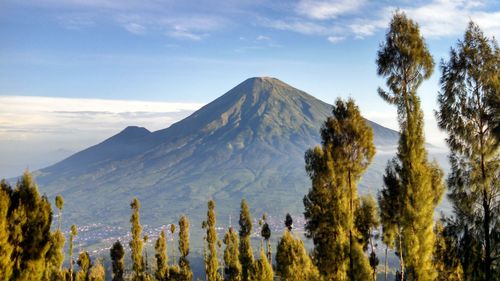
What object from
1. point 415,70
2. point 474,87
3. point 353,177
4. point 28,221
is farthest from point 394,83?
point 28,221

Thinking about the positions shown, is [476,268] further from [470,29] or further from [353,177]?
[470,29]

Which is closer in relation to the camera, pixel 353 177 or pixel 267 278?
pixel 353 177

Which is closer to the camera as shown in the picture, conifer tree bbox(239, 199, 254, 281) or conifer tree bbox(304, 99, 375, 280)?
conifer tree bbox(304, 99, 375, 280)

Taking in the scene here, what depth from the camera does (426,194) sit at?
21516mm

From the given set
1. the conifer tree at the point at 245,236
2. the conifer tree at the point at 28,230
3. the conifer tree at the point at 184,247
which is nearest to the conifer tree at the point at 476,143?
the conifer tree at the point at 28,230

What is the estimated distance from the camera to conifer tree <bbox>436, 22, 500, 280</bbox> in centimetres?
2059

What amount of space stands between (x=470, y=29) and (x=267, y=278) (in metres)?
35.0

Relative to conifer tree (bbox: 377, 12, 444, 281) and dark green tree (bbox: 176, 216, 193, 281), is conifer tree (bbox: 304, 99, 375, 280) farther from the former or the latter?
dark green tree (bbox: 176, 216, 193, 281)

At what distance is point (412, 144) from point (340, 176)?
8039 millimetres

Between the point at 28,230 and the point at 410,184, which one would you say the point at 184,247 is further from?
the point at 410,184

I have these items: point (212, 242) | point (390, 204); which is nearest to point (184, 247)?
point (212, 242)

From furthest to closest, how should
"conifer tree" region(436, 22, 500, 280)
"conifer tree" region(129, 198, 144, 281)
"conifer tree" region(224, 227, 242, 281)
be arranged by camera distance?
"conifer tree" region(224, 227, 242, 281) < "conifer tree" region(129, 198, 144, 281) < "conifer tree" region(436, 22, 500, 280)

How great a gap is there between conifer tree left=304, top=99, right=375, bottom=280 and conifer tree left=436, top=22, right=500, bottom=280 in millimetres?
7132

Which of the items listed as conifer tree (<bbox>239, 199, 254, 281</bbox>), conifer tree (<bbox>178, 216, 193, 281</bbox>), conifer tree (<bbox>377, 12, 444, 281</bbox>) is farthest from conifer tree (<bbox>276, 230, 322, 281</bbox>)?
conifer tree (<bbox>178, 216, 193, 281</bbox>)
